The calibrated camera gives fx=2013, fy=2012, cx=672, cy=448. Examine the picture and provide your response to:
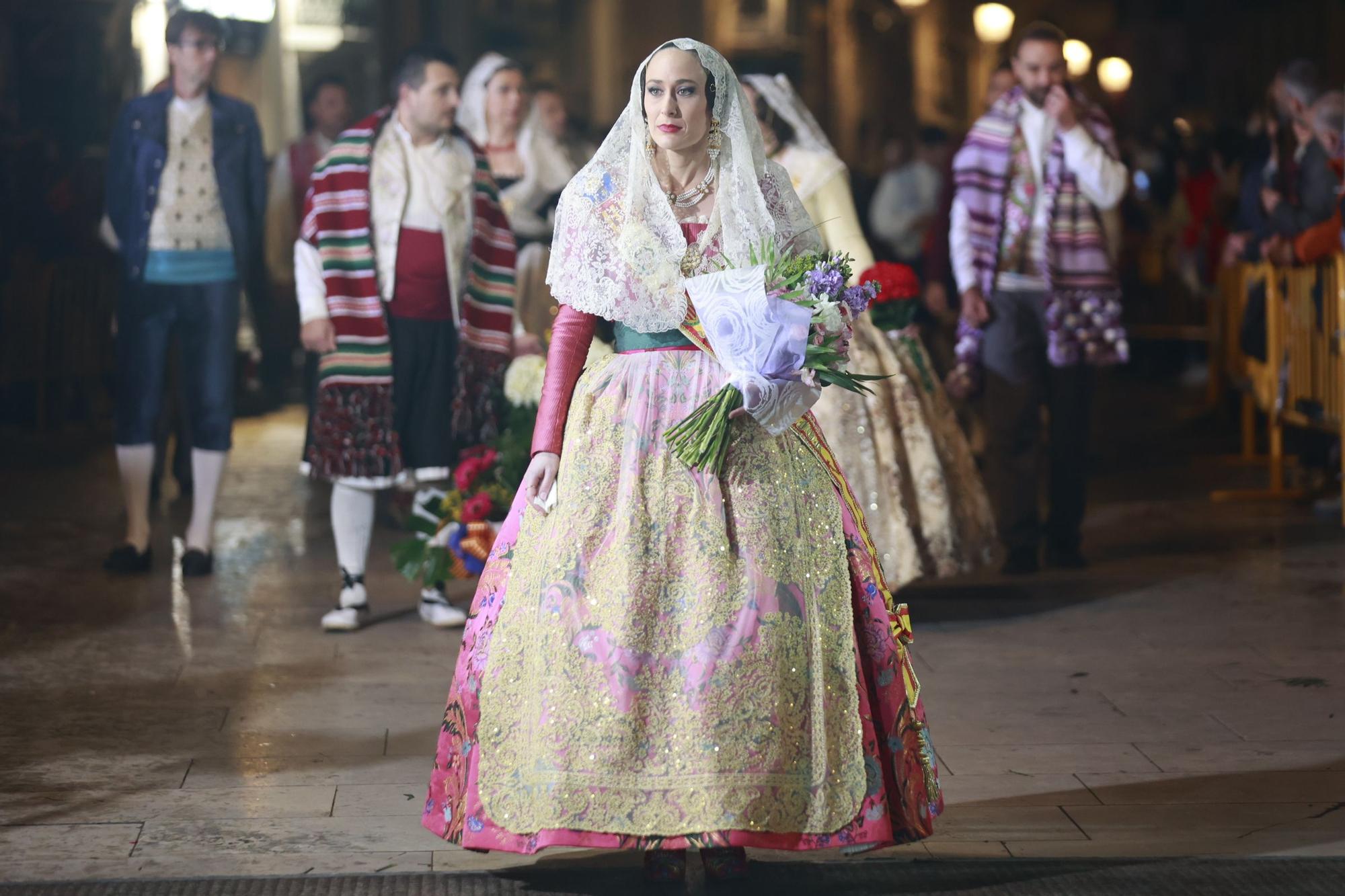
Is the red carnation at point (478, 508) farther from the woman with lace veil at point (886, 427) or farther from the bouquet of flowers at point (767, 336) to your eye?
the bouquet of flowers at point (767, 336)

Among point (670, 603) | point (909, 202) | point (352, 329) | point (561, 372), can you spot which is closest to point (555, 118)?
point (352, 329)

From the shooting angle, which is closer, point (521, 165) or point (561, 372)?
point (561, 372)

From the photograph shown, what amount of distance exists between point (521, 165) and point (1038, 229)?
7.80 ft

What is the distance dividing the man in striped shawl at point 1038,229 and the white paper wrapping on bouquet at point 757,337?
11.4ft

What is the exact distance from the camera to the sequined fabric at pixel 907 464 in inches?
251

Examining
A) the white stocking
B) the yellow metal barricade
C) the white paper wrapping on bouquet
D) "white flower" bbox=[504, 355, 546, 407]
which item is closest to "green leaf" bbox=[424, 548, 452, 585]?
A: the white stocking

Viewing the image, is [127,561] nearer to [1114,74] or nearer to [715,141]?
[715,141]

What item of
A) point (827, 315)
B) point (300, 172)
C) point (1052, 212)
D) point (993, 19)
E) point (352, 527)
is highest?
point (993, 19)

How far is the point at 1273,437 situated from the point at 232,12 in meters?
10.5

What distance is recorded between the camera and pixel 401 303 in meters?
6.50

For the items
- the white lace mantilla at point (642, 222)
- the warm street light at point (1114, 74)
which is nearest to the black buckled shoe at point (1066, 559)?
the white lace mantilla at point (642, 222)

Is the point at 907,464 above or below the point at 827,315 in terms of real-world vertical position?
below

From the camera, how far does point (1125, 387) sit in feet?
50.5

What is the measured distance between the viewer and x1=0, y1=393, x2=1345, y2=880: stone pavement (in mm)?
4254
